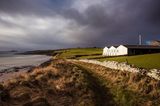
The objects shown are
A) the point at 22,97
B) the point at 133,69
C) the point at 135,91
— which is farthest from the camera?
the point at 133,69

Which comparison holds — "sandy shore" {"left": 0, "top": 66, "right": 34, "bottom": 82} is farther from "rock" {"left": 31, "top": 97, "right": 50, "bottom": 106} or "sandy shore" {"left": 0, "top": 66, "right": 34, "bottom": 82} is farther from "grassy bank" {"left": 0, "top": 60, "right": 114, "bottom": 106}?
"rock" {"left": 31, "top": 97, "right": 50, "bottom": 106}

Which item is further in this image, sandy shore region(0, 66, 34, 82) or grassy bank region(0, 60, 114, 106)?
sandy shore region(0, 66, 34, 82)

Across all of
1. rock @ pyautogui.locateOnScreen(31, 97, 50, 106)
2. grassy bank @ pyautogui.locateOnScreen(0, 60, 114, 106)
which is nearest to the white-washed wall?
grassy bank @ pyautogui.locateOnScreen(0, 60, 114, 106)

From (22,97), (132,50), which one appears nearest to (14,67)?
(132,50)

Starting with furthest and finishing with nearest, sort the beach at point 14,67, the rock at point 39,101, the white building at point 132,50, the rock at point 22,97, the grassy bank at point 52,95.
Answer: the white building at point 132,50
the beach at point 14,67
the rock at point 22,97
the grassy bank at point 52,95
the rock at point 39,101

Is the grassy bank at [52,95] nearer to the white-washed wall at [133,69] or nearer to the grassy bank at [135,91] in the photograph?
the grassy bank at [135,91]

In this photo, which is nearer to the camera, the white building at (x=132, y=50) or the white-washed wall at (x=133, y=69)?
the white-washed wall at (x=133, y=69)

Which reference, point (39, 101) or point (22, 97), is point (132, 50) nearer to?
point (22, 97)

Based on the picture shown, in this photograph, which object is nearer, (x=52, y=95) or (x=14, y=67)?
(x=52, y=95)

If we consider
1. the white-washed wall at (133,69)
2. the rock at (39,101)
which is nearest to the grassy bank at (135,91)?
the white-washed wall at (133,69)

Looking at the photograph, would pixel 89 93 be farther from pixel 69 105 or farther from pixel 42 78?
pixel 42 78

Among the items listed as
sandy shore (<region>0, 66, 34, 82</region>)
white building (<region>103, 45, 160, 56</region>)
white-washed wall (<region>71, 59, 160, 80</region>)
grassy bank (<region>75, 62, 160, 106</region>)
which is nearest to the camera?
grassy bank (<region>75, 62, 160, 106</region>)

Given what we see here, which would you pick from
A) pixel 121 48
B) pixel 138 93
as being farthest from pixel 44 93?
pixel 121 48

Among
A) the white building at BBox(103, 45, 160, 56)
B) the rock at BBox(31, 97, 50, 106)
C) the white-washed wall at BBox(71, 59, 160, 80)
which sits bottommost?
the rock at BBox(31, 97, 50, 106)
